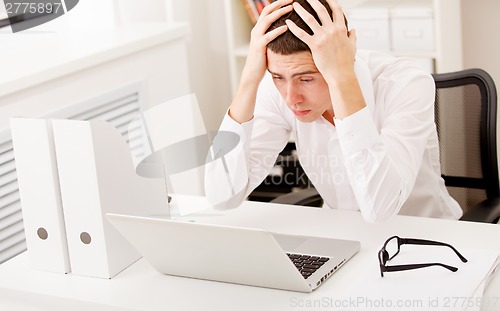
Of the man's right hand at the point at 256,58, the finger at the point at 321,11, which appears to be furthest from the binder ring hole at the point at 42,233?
the finger at the point at 321,11

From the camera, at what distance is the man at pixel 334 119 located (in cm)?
185

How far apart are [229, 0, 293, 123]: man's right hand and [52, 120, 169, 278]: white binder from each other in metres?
0.38

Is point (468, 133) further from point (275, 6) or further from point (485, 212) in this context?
point (275, 6)

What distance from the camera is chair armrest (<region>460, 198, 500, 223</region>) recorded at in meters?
2.06

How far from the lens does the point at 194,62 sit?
383cm

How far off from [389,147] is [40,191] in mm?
787

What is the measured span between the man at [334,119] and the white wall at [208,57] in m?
1.62

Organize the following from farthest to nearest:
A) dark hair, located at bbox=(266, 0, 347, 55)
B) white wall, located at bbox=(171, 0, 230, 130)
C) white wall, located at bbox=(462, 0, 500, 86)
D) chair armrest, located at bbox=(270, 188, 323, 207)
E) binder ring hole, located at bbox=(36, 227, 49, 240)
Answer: white wall, located at bbox=(171, 0, 230, 130), white wall, located at bbox=(462, 0, 500, 86), chair armrest, located at bbox=(270, 188, 323, 207), dark hair, located at bbox=(266, 0, 347, 55), binder ring hole, located at bbox=(36, 227, 49, 240)

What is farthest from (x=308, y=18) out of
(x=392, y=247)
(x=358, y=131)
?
(x=392, y=247)

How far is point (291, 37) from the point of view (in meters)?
1.91

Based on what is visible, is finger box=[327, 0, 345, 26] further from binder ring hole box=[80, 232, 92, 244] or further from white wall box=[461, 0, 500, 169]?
white wall box=[461, 0, 500, 169]

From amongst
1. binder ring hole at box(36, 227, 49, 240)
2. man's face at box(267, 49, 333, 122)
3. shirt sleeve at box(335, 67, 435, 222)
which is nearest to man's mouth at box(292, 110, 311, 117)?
man's face at box(267, 49, 333, 122)

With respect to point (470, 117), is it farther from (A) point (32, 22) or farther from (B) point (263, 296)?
(A) point (32, 22)

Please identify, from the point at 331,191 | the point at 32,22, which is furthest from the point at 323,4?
the point at 32,22
